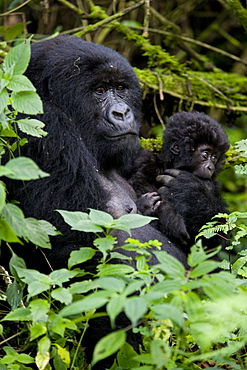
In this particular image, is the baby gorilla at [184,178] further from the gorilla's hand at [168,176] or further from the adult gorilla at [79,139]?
the adult gorilla at [79,139]

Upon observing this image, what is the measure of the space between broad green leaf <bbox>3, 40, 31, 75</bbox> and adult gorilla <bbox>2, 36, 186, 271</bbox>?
64cm

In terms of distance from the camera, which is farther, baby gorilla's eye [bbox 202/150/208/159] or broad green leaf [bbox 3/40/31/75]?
baby gorilla's eye [bbox 202/150/208/159]

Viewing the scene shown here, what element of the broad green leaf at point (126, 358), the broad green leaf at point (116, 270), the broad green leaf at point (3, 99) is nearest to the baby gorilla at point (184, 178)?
the broad green leaf at point (126, 358)

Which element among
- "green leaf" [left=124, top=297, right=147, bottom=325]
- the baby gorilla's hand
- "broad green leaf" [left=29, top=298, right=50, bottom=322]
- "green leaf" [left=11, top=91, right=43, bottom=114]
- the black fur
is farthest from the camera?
the baby gorilla's hand

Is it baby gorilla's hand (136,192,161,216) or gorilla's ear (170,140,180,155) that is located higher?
gorilla's ear (170,140,180,155)

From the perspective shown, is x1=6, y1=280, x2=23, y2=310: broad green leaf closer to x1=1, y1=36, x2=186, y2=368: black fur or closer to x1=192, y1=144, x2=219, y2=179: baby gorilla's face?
x1=1, y1=36, x2=186, y2=368: black fur

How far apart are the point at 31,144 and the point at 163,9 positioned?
447 cm

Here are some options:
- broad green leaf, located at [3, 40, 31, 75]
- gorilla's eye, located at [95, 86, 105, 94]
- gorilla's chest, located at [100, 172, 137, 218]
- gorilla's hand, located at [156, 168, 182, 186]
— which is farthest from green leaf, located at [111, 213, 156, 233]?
gorilla's hand, located at [156, 168, 182, 186]

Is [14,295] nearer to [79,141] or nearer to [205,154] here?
[79,141]

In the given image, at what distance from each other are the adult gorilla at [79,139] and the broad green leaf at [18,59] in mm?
642

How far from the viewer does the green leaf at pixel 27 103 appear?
77.7 inches

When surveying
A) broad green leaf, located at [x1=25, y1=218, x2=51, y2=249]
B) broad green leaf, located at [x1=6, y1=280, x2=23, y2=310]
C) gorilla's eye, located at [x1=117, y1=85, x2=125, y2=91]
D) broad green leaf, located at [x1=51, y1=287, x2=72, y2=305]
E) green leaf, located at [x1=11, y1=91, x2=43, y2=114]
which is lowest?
broad green leaf, located at [x1=6, y1=280, x2=23, y2=310]

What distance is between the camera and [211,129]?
3.67m

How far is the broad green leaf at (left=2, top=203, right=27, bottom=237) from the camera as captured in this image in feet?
5.96
